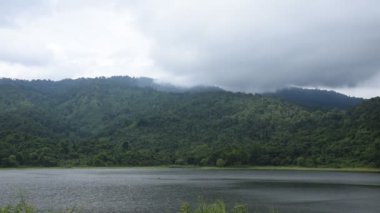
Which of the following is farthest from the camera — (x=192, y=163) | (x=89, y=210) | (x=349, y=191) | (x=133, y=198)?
(x=192, y=163)

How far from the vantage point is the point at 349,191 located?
3123 inches

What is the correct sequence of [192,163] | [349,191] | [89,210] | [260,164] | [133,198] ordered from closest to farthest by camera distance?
[89,210] < [133,198] < [349,191] < [260,164] < [192,163]

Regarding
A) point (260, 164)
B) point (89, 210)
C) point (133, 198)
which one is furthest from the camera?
point (260, 164)

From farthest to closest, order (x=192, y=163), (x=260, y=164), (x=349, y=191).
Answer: (x=192, y=163), (x=260, y=164), (x=349, y=191)

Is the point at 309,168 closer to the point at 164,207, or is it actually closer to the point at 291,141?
the point at 291,141

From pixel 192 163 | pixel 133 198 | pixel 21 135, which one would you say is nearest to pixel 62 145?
pixel 21 135

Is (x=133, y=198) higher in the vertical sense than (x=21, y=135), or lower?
lower

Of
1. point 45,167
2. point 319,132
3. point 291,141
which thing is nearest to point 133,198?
point 45,167

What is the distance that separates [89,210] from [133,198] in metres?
14.1

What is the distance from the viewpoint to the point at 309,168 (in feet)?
534

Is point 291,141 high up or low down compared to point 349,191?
up

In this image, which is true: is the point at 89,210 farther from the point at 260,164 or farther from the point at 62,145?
the point at 62,145

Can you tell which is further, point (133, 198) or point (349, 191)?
point (349, 191)

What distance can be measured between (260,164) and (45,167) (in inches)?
3330
